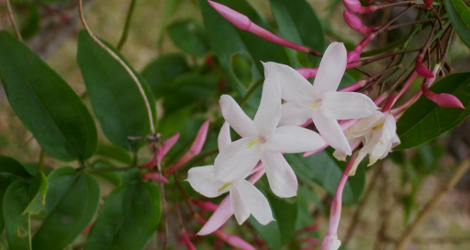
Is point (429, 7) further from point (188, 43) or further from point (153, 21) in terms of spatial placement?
point (153, 21)

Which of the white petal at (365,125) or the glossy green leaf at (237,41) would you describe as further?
the glossy green leaf at (237,41)

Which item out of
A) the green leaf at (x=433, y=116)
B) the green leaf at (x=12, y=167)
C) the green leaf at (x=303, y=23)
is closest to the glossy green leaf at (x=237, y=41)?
the green leaf at (x=303, y=23)

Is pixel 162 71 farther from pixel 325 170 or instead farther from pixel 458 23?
pixel 458 23

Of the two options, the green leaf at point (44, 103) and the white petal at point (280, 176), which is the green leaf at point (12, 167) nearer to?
the green leaf at point (44, 103)

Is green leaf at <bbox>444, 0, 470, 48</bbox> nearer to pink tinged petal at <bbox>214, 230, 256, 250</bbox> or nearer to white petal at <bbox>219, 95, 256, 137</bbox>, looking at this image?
white petal at <bbox>219, 95, 256, 137</bbox>

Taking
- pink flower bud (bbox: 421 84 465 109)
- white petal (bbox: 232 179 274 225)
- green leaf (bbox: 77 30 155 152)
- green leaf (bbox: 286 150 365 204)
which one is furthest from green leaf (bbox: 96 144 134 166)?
pink flower bud (bbox: 421 84 465 109)

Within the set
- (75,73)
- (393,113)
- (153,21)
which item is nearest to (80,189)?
(393,113)

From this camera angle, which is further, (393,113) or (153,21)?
(153,21)
